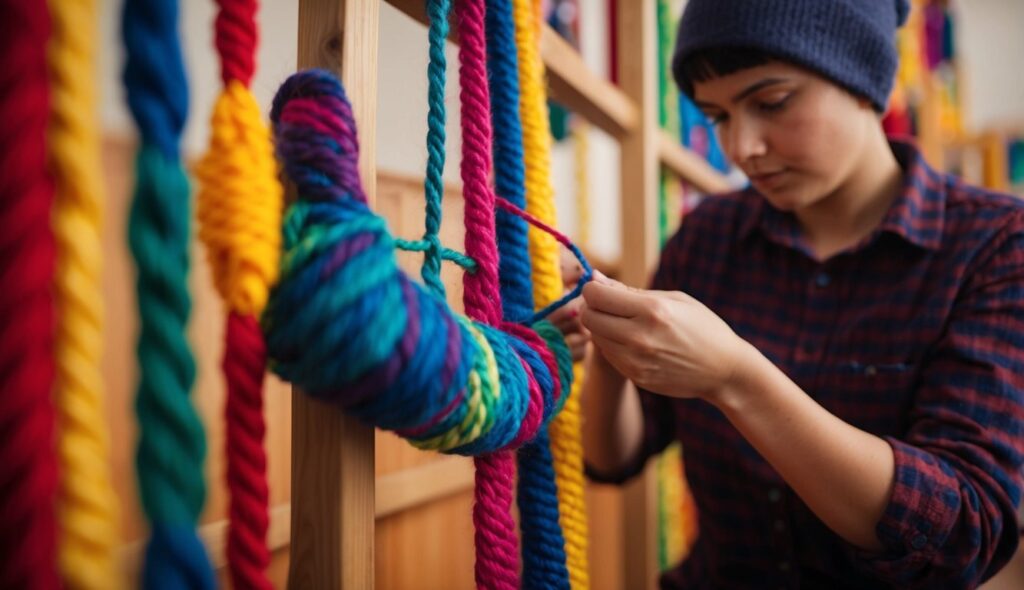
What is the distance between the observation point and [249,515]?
273 millimetres

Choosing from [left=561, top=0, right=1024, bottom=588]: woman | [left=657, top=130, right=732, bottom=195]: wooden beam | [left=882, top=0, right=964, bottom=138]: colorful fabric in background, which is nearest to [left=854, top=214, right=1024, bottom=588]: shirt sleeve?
[left=561, top=0, right=1024, bottom=588]: woman

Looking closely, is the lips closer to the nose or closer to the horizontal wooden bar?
the nose

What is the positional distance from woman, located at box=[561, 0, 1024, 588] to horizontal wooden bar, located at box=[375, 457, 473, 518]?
21 cm

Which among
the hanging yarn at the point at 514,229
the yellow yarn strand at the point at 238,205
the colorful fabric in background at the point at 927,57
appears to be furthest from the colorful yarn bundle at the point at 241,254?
the colorful fabric in background at the point at 927,57

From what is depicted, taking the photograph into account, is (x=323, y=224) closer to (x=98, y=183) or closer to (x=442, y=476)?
(x=98, y=183)

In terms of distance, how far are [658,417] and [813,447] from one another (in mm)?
367

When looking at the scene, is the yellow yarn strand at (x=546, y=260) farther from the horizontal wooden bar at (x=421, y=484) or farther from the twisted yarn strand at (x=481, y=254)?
the horizontal wooden bar at (x=421, y=484)

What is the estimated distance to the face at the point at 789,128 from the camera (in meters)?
0.62

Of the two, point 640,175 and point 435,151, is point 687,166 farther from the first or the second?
point 435,151

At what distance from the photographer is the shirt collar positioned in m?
0.67

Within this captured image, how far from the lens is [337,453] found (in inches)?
14.0

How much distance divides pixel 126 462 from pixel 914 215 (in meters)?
0.95

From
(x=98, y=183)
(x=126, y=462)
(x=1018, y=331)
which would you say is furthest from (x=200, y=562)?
(x=1018, y=331)

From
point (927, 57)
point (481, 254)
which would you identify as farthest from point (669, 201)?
point (927, 57)
